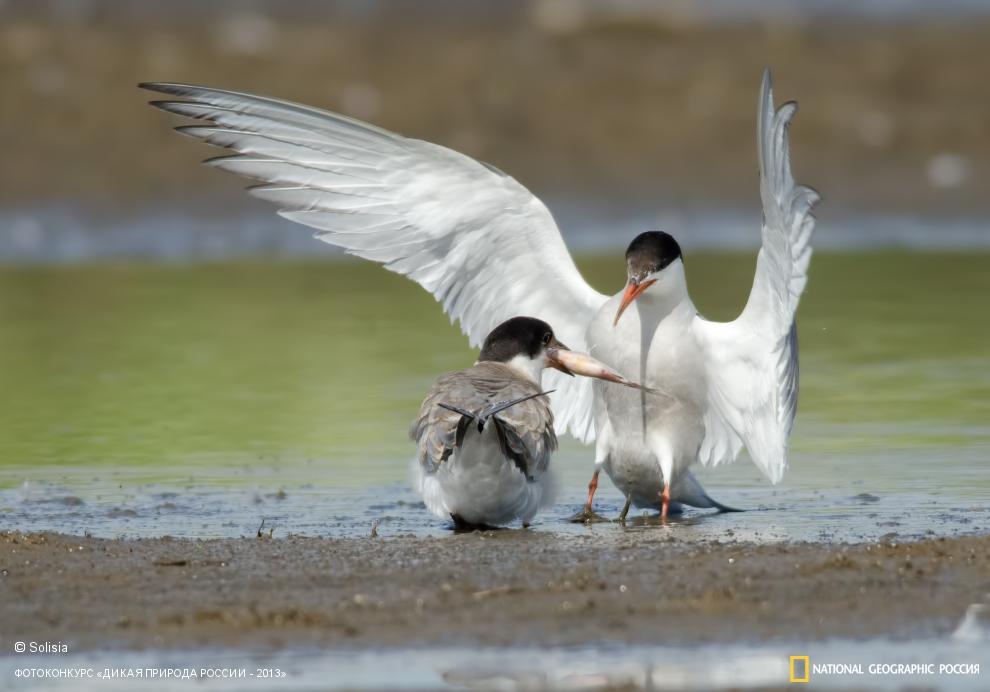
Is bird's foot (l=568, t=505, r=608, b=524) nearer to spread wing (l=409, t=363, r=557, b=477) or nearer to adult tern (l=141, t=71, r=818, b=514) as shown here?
adult tern (l=141, t=71, r=818, b=514)

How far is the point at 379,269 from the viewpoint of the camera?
1938cm

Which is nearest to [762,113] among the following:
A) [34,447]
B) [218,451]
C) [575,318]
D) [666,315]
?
[666,315]

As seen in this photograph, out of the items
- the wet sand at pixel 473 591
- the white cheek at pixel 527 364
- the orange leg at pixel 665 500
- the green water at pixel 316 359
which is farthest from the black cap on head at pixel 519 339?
the wet sand at pixel 473 591

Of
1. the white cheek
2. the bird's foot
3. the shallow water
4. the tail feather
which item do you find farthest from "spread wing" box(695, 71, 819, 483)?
the white cheek

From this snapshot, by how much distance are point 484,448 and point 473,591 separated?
1.39m

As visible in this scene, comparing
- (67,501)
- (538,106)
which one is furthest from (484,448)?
(538,106)

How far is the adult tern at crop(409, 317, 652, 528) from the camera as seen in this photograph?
24.6ft

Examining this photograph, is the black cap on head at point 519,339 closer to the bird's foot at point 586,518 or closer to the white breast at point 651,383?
the white breast at point 651,383

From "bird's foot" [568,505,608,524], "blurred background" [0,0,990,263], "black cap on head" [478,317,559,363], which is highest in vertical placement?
"blurred background" [0,0,990,263]

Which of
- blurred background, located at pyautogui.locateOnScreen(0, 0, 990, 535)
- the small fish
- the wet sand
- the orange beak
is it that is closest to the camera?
the wet sand

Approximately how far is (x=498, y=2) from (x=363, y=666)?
66.1ft

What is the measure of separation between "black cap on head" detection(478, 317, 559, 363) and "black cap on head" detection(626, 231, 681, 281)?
50 cm

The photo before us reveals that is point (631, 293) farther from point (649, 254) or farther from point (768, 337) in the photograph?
point (768, 337)

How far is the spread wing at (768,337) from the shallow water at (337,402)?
0.32m
